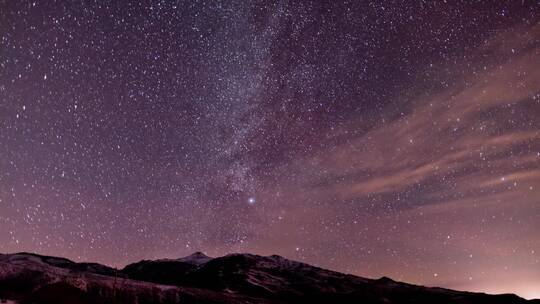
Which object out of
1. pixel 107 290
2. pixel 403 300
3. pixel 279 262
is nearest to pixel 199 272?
pixel 279 262

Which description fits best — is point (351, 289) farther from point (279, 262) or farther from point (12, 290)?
point (12, 290)

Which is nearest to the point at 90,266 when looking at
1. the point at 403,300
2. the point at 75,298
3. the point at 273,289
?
the point at 273,289

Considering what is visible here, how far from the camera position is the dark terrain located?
50.6 meters

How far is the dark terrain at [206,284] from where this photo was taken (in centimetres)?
5062

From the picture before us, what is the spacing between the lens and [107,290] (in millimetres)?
53562

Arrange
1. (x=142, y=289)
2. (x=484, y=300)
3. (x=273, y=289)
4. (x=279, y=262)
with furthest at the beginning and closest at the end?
(x=279, y=262) → (x=273, y=289) → (x=484, y=300) → (x=142, y=289)

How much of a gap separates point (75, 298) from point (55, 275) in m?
6.81

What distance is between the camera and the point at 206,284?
105125mm

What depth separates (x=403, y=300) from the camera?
93562 millimetres

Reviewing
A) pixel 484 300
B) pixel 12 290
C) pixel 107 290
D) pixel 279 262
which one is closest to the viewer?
pixel 12 290

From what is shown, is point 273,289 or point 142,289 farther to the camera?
point 273,289

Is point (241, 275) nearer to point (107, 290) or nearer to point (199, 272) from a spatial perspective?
point (199, 272)

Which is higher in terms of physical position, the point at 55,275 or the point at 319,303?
the point at 55,275

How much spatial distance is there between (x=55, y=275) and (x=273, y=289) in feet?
185
